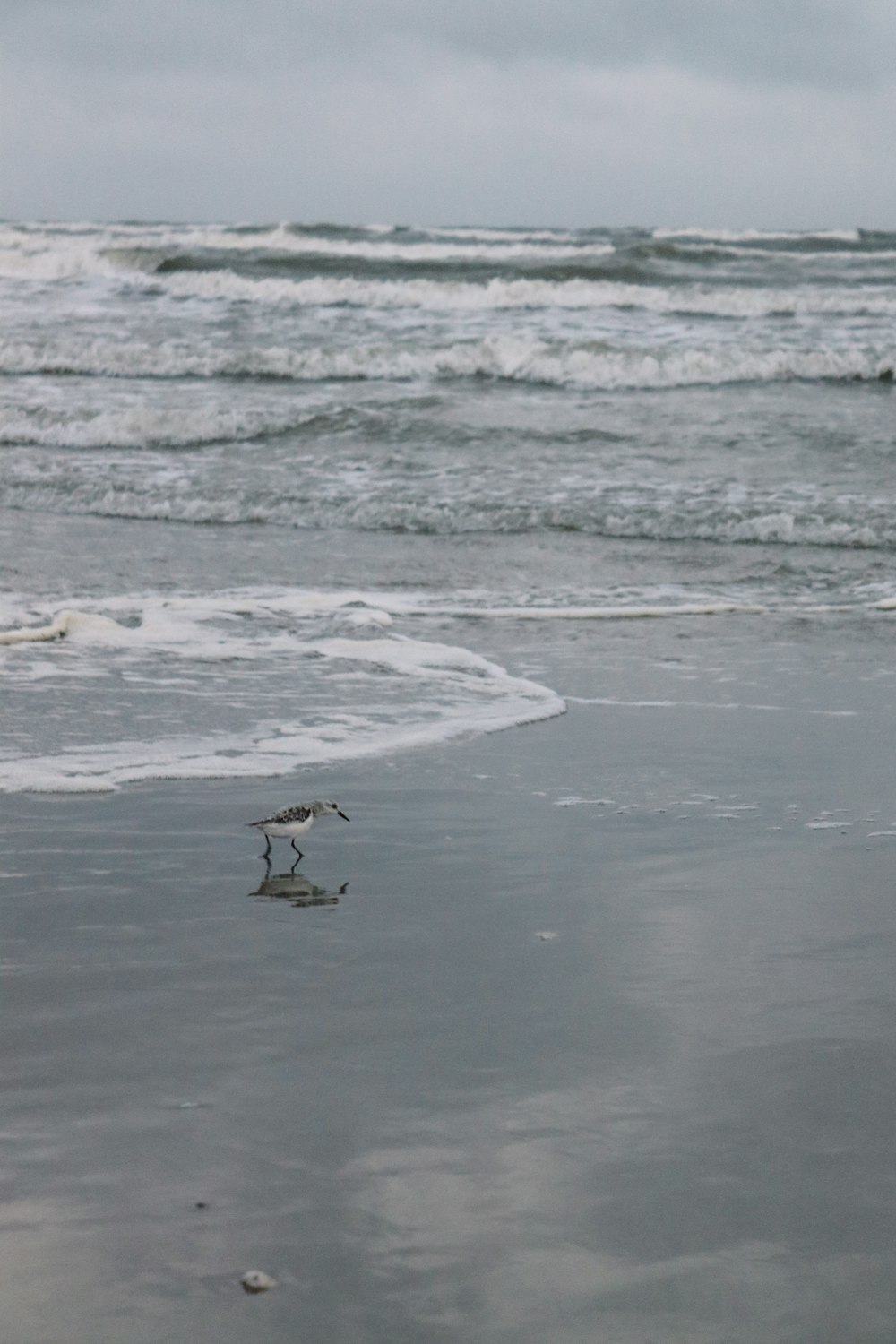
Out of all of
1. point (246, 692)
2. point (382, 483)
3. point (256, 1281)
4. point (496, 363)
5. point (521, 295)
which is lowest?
point (256, 1281)

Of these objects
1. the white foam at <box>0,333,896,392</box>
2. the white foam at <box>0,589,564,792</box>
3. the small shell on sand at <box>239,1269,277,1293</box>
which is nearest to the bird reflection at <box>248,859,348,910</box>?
the white foam at <box>0,589,564,792</box>

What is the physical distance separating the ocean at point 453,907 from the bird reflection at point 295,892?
0.02 m

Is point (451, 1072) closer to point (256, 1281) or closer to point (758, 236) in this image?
point (256, 1281)

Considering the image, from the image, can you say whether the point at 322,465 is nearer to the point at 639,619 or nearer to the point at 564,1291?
the point at 639,619

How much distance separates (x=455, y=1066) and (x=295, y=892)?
1.13 metres

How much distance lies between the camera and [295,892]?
396 cm

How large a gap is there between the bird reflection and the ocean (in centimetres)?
2

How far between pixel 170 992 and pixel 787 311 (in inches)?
757

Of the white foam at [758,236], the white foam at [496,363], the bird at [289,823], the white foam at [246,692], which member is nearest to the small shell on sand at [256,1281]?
the bird at [289,823]

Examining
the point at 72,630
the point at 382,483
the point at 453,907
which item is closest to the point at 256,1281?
the point at 453,907

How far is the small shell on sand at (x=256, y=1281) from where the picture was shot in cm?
224

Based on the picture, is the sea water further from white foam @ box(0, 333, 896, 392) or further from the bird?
the bird

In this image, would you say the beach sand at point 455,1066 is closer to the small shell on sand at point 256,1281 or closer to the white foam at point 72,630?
the small shell on sand at point 256,1281

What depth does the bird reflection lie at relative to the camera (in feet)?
12.8
